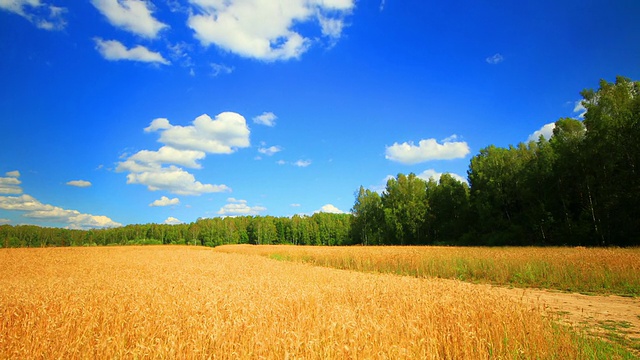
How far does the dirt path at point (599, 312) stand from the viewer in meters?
7.45

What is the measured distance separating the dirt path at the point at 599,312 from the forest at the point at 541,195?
950 inches

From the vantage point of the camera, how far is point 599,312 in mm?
9625

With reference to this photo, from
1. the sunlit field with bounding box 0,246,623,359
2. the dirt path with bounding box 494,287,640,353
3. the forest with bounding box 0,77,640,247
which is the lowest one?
the dirt path with bounding box 494,287,640,353

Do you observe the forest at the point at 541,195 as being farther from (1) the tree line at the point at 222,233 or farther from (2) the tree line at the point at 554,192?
(1) the tree line at the point at 222,233

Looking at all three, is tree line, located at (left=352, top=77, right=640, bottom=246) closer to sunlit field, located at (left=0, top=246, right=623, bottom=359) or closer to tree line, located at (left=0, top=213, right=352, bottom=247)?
sunlit field, located at (left=0, top=246, right=623, bottom=359)

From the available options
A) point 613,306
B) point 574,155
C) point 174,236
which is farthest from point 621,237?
point 174,236

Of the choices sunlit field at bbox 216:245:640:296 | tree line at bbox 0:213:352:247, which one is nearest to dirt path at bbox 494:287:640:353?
sunlit field at bbox 216:245:640:296

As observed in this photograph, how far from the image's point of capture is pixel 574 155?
110ft

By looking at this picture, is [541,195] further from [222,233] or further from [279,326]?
[222,233]

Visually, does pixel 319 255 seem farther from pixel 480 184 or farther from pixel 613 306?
pixel 480 184

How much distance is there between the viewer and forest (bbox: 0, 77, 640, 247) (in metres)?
29.0

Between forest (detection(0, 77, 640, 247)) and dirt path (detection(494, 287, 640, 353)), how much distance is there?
950 inches

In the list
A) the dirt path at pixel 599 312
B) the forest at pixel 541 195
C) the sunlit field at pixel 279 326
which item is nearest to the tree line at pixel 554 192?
the forest at pixel 541 195

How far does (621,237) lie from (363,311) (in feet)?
122
